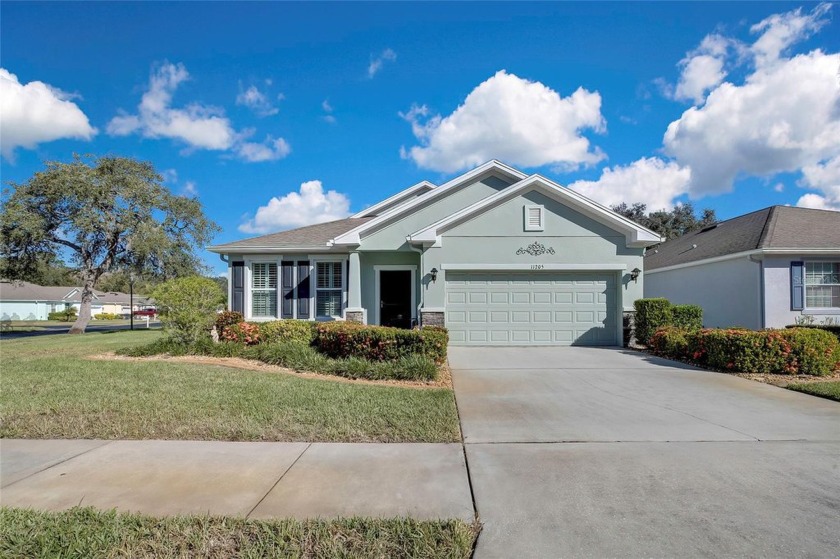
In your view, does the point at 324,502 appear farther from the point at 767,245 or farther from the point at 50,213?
the point at 50,213

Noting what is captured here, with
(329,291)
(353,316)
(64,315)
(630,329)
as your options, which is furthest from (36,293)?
(630,329)

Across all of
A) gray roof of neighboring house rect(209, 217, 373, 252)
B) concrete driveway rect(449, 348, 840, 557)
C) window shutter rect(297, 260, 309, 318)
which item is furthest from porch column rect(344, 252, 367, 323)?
concrete driveway rect(449, 348, 840, 557)

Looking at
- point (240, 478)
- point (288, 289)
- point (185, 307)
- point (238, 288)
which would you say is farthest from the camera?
point (238, 288)

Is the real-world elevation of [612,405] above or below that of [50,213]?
below

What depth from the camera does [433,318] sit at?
42.1 ft

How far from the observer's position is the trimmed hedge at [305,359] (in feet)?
27.2

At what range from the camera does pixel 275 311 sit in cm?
1541

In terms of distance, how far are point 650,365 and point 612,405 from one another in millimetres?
4167

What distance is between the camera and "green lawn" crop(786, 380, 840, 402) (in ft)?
23.6

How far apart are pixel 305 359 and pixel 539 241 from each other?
7.49 metres

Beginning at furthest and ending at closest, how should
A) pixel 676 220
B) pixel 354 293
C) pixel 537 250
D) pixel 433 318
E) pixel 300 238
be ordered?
pixel 676 220
pixel 300 238
pixel 354 293
pixel 537 250
pixel 433 318

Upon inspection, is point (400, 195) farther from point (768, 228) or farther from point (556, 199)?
point (768, 228)

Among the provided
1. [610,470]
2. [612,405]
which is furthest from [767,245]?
[610,470]

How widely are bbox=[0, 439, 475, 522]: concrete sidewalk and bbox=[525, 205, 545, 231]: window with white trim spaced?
940cm
